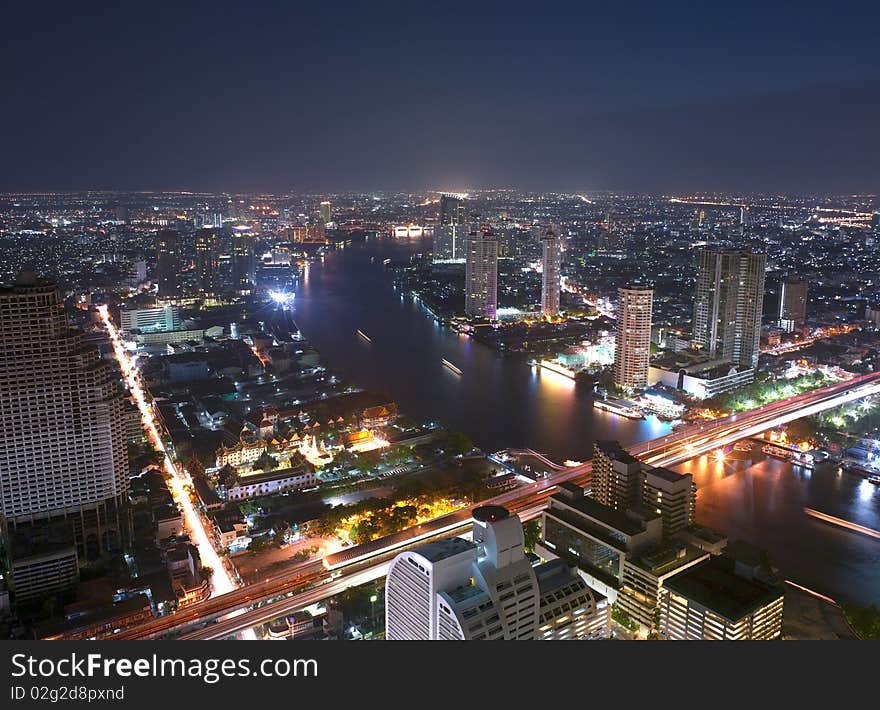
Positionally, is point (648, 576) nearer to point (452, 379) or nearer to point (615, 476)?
point (615, 476)

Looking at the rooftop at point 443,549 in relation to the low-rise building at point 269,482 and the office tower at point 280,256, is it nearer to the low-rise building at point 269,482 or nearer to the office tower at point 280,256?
the low-rise building at point 269,482

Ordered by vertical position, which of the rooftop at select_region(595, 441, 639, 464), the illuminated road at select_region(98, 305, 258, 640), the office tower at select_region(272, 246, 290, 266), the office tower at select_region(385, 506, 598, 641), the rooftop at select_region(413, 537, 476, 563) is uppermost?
the office tower at select_region(272, 246, 290, 266)

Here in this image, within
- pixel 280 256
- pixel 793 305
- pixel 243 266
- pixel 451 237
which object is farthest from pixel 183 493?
pixel 451 237

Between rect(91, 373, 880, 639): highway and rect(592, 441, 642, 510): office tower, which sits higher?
rect(592, 441, 642, 510): office tower

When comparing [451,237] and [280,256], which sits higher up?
[451,237]

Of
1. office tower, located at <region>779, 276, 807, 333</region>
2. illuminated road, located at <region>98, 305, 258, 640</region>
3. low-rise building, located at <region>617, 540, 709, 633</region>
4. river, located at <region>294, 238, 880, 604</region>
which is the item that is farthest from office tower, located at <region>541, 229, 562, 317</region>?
low-rise building, located at <region>617, 540, 709, 633</region>

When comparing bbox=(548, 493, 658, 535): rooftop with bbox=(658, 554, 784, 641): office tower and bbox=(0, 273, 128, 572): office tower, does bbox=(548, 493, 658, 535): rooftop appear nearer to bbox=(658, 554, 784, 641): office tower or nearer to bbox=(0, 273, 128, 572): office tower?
bbox=(658, 554, 784, 641): office tower

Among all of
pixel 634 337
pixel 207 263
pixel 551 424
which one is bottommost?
pixel 551 424
